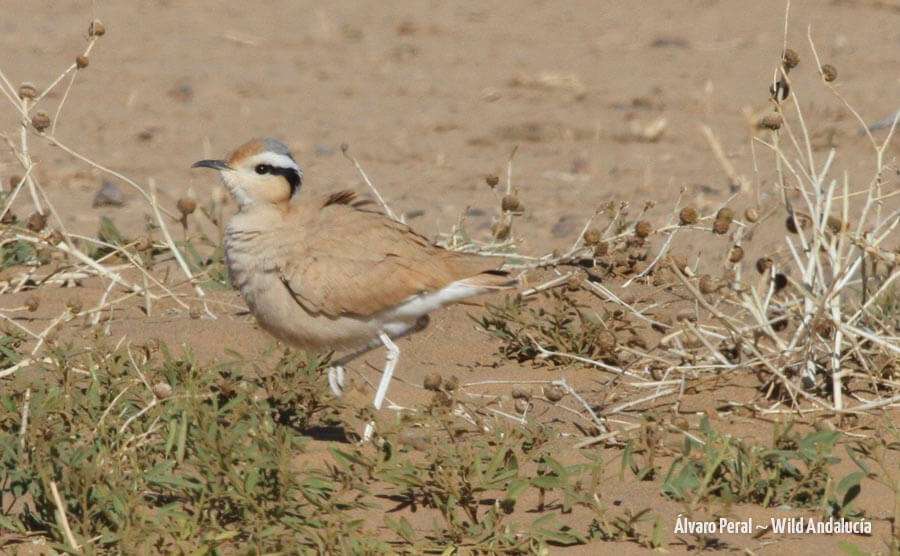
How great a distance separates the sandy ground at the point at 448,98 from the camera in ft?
28.4

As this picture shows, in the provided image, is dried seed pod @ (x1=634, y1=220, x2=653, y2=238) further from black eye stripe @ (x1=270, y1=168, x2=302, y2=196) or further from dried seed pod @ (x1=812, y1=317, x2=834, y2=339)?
black eye stripe @ (x1=270, y1=168, x2=302, y2=196)

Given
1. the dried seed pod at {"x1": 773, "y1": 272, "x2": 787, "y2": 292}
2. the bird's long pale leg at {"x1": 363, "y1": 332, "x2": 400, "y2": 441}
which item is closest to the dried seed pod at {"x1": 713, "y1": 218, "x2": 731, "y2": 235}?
the dried seed pod at {"x1": 773, "y1": 272, "x2": 787, "y2": 292}

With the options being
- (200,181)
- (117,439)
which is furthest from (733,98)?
(117,439)

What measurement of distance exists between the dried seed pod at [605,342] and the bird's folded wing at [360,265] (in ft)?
1.64

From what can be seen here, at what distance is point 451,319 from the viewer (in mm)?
6180

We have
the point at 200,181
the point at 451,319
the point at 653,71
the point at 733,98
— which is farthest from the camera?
the point at 653,71

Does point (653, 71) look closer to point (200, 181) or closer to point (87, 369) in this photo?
point (200, 181)

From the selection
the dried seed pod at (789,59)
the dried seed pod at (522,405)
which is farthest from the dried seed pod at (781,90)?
the dried seed pod at (522,405)

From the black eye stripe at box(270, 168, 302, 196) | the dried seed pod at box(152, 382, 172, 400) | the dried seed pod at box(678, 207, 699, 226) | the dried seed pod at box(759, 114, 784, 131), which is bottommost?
the dried seed pod at box(152, 382, 172, 400)

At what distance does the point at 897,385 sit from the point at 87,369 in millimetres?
2847

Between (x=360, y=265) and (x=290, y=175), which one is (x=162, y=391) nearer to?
(x=360, y=265)

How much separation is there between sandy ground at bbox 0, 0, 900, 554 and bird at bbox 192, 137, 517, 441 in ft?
2.10

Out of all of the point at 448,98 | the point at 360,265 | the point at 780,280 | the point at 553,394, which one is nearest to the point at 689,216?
the point at 780,280

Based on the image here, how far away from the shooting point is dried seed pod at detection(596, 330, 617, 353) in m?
5.48
